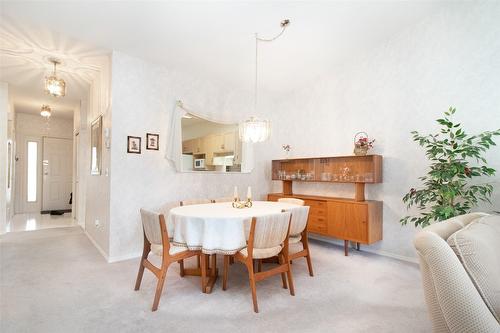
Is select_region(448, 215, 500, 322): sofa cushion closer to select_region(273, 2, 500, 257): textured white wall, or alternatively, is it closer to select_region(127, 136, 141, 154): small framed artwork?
select_region(273, 2, 500, 257): textured white wall

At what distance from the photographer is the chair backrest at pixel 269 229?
225 centimetres

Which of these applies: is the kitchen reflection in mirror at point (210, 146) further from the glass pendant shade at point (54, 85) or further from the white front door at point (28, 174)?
the white front door at point (28, 174)

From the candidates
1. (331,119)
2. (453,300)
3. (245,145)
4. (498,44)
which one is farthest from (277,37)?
(453,300)

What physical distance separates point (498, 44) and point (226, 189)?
4022mm

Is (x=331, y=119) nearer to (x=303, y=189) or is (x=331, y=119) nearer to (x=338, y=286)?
(x=303, y=189)

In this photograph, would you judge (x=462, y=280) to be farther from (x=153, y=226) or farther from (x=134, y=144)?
(x=134, y=144)

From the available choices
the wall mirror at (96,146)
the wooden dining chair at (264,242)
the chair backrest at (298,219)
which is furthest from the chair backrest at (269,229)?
the wall mirror at (96,146)

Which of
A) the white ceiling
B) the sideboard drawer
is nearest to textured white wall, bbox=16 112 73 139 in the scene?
the white ceiling

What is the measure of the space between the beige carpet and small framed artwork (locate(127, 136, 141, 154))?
58.3 inches

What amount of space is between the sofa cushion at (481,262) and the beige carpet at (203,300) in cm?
102

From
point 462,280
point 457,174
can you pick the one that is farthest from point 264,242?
point 457,174

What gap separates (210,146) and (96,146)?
1790mm

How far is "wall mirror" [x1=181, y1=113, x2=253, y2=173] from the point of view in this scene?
13.8 ft

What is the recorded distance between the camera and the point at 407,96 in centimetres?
355
